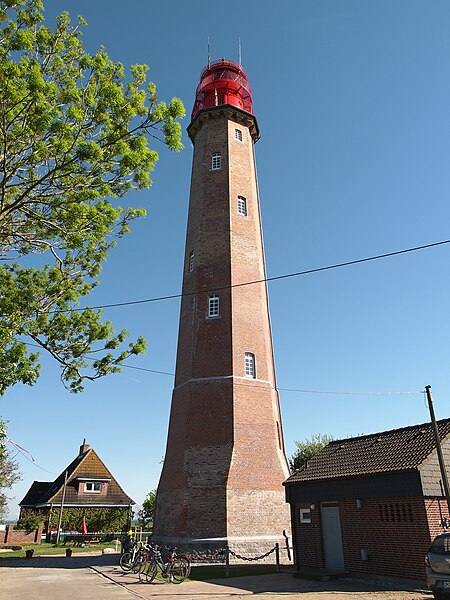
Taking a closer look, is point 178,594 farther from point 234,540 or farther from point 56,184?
point 56,184

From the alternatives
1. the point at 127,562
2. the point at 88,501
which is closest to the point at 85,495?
the point at 88,501

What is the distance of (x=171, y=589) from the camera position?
47.7 ft

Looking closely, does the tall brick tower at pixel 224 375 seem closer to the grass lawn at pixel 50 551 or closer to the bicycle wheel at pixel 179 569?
the bicycle wheel at pixel 179 569

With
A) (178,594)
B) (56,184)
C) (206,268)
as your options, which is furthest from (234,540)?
(56,184)

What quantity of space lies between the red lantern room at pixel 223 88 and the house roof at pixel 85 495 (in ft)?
95.0

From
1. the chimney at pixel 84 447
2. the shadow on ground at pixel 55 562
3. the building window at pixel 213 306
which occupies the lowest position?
the shadow on ground at pixel 55 562

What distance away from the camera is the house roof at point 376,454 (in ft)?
48.6

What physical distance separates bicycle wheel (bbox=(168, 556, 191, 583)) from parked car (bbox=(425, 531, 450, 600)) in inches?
334

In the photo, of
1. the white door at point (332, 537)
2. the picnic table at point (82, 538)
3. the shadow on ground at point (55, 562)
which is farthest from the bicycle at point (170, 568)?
the picnic table at point (82, 538)

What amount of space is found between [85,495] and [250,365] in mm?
22862

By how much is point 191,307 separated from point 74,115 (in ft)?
51.3

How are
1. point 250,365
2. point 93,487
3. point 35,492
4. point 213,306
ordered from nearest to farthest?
1. point 250,365
2. point 213,306
3. point 93,487
4. point 35,492

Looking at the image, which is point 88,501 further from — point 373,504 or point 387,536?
point 387,536

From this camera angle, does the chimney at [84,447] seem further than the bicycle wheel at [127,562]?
Yes
